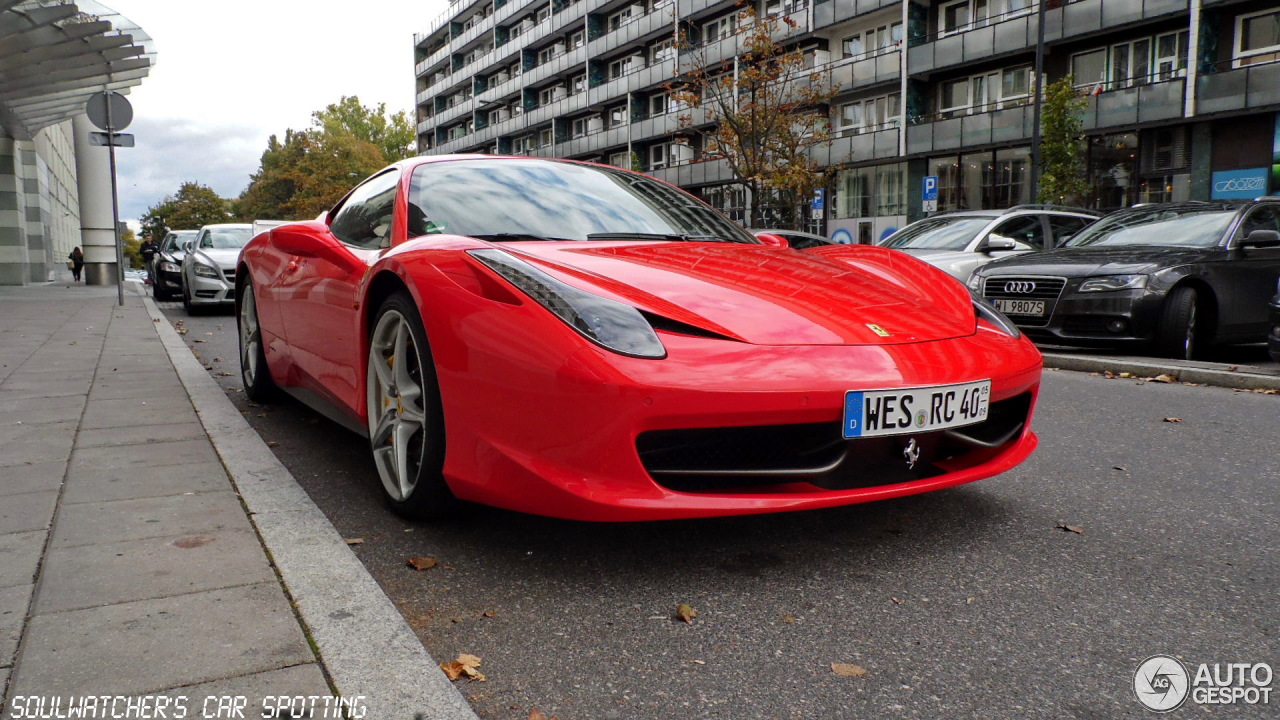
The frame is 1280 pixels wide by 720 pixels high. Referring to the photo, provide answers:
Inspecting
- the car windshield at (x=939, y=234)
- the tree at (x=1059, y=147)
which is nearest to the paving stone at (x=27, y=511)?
the car windshield at (x=939, y=234)

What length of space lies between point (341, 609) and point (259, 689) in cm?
41

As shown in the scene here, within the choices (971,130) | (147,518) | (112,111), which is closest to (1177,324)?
(147,518)

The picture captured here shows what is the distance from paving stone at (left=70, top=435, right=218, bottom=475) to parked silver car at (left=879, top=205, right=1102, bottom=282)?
25.5ft

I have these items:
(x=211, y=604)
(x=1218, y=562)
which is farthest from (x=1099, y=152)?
(x=211, y=604)

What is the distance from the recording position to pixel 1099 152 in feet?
82.2

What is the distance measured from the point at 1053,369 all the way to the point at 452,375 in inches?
A: 243

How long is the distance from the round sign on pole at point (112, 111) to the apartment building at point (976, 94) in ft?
53.4

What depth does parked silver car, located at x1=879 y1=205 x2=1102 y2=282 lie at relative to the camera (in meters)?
9.89

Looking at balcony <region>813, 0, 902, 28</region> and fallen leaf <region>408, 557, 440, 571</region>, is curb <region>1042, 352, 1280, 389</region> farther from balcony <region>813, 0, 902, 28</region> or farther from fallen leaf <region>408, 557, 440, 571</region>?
balcony <region>813, 0, 902, 28</region>

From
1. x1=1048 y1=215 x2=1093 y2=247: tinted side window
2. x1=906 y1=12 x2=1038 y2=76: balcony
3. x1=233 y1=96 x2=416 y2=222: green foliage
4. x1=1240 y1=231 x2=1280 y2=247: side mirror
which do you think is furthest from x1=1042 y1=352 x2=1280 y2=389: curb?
x1=233 y1=96 x2=416 y2=222: green foliage

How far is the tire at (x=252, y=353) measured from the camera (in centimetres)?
510

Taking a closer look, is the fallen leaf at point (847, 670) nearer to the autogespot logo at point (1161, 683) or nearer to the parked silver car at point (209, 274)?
the autogespot logo at point (1161, 683)

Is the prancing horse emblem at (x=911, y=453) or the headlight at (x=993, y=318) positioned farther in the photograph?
the headlight at (x=993, y=318)

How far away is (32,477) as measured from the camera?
3.42m
